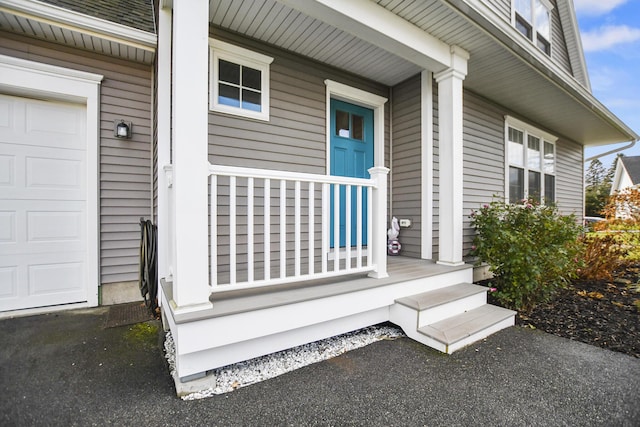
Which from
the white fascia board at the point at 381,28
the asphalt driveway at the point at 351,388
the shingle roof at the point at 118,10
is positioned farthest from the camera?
the shingle roof at the point at 118,10

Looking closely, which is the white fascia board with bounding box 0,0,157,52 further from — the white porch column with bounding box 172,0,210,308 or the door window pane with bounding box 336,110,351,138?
the door window pane with bounding box 336,110,351,138

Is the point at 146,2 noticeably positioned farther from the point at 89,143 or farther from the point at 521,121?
the point at 521,121

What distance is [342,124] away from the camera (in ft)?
12.5

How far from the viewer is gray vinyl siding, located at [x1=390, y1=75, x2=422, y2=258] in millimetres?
3762

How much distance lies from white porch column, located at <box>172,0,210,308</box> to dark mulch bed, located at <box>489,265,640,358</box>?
9.80 feet

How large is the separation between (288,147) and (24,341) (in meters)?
2.85

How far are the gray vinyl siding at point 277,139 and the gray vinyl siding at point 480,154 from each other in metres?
1.97

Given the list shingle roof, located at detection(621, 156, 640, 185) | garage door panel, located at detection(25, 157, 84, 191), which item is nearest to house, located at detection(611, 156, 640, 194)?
shingle roof, located at detection(621, 156, 640, 185)

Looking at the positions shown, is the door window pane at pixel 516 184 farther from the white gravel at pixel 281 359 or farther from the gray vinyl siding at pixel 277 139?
the white gravel at pixel 281 359

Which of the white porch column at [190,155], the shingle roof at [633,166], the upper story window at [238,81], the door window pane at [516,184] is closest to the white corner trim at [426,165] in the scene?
the upper story window at [238,81]

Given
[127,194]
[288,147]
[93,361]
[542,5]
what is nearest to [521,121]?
[542,5]

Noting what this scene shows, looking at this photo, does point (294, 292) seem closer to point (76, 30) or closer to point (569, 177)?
point (76, 30)

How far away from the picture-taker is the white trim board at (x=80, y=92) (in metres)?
2.61

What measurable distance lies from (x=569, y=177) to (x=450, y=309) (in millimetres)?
6398
